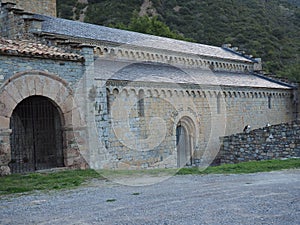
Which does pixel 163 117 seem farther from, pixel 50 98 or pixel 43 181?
pixel 43 181

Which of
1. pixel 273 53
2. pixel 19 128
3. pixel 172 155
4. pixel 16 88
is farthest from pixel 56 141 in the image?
pixel 273 53

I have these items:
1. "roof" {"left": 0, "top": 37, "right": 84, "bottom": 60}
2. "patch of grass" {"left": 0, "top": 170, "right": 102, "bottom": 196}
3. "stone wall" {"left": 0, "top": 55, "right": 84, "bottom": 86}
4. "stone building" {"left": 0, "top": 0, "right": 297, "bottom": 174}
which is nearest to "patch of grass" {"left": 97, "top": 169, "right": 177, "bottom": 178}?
"patch of grass" {"left": 0, "top": 170, "right": 102, "bottom": 196}

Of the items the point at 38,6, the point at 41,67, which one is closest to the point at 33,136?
the point at 41,67

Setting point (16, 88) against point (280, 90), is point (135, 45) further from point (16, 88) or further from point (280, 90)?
point (280, 90)

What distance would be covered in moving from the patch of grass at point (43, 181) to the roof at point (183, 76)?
4.12m

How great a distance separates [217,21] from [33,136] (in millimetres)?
41093

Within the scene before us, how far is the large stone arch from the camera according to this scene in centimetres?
995

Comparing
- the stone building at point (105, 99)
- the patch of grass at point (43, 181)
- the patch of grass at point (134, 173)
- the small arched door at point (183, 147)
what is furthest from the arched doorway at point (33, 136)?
the small arched door at point (183, 147)

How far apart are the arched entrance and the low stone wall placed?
216 centimetres

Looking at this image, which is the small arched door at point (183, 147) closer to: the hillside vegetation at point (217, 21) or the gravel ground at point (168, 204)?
the gravel ground at point (168, 204)

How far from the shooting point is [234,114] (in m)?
20.2

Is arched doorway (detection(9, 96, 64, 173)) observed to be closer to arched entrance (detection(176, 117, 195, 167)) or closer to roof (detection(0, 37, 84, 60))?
roof (detection(0, 37, 84, 60))

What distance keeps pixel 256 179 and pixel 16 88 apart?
6371mm

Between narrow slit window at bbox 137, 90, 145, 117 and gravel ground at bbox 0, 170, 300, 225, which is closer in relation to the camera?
gravel ground at bbox 0, 170, 300, 225
